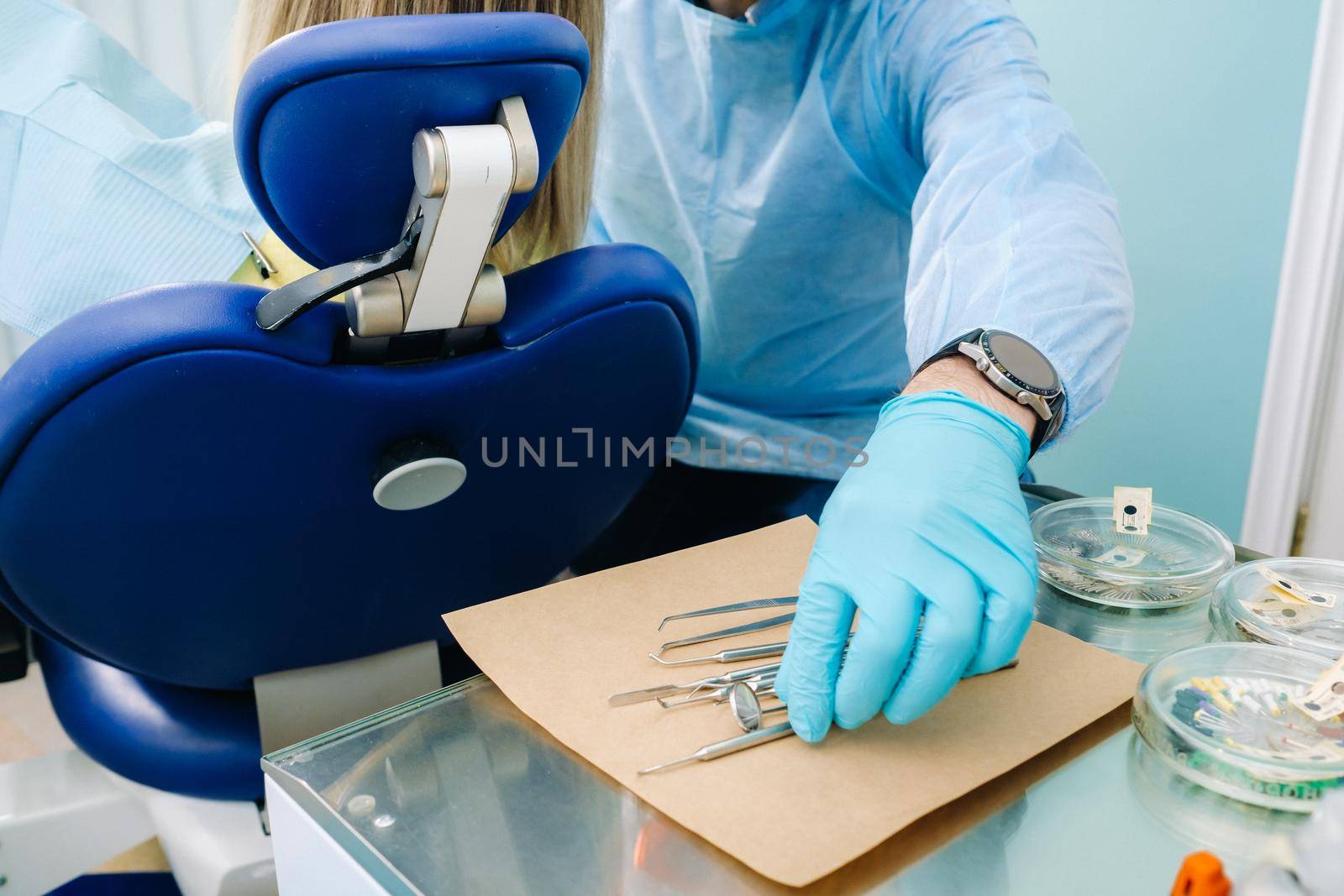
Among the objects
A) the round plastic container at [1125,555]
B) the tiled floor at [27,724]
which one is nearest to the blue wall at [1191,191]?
the round plastic container at [1125,555]

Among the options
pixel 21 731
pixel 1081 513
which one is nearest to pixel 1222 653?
pixel 1081 513

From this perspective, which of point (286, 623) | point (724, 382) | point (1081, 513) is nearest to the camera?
point (286, 623)

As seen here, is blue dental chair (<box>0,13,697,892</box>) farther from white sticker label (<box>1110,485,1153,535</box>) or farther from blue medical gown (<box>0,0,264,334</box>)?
white sticker label (<box>1110,485,1153,535</box>)

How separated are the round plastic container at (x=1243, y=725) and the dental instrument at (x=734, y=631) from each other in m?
0.20

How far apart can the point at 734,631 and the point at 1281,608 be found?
35 cm

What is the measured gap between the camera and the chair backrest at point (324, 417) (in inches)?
20.4

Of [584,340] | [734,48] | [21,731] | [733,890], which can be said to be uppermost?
[734,48]

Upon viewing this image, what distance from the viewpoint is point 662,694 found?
583mm

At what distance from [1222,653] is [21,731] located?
1.81 meters

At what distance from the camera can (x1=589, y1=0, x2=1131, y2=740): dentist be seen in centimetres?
58

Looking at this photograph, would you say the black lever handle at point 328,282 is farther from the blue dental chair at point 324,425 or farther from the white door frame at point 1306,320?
the white door frame at point 1306,320

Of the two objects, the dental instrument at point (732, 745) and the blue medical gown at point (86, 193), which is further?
the blue medical gown at point (86, 193)

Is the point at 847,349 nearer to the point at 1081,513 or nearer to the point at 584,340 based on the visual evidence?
the point at 1081,513

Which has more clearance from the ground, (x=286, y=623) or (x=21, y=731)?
(x=286, y=623)
